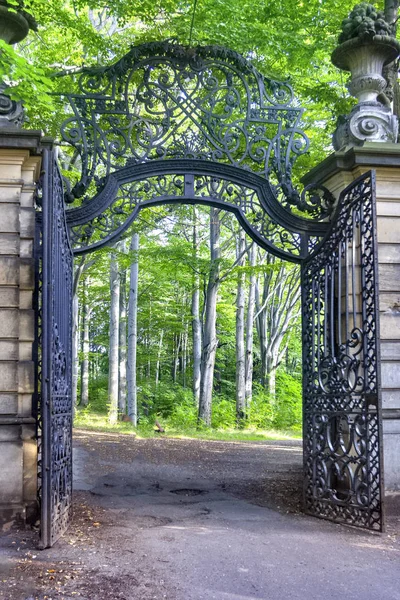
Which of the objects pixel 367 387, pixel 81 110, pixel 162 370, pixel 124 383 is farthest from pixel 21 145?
pixel 162 370

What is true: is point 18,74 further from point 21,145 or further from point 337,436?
point 337,436

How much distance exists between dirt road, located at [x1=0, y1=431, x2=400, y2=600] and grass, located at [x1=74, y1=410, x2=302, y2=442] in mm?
6656

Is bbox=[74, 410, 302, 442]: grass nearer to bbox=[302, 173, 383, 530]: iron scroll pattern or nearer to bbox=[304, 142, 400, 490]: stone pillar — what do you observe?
bbox=[302, 173, 383, 530]: iron scroll pattern

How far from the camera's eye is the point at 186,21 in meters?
10.8

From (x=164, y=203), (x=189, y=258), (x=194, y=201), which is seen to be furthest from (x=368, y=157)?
(x=189, y=258)

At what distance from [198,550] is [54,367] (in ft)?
6.71

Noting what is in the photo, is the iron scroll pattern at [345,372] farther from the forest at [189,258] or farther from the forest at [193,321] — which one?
the forest at [193,321]

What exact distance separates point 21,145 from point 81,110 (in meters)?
1.31

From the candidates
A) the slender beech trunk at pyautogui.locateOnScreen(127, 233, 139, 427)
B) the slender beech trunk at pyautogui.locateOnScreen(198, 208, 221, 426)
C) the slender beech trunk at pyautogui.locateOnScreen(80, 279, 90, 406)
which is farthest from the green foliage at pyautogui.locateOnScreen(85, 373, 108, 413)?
the slender beech trunk at pyautogui.locateOnScreen(198, 208, 221, 426)

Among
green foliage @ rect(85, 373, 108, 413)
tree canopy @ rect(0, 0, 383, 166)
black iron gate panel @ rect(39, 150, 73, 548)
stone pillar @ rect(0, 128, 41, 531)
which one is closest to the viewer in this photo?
black iron gate panel @ rect(39, 150, 73, 548)

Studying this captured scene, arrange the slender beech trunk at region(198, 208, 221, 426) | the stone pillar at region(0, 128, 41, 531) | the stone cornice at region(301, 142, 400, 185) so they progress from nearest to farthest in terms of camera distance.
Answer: the stone pillar at region(0, 128, 41, 531)
the stone cornice at region(301, 142, 400, 185)
the slender beech trunk at region(198, 208, 221, 426)

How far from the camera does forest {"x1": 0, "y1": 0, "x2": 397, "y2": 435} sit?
1060cm

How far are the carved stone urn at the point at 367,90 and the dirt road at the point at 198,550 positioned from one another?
14.0 ft

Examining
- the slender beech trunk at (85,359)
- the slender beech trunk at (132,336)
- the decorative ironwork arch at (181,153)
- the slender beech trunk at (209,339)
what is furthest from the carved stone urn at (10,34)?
Answer: the slender beech trunk at (85,359)
